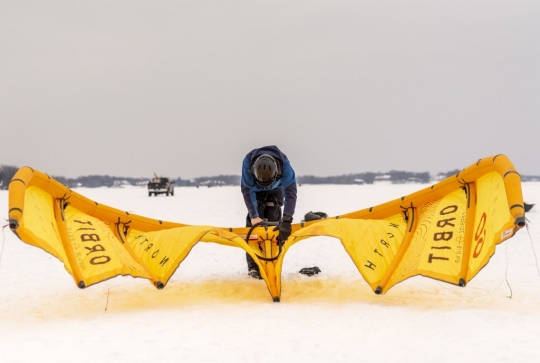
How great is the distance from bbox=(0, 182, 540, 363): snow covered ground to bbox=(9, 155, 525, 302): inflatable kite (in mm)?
343

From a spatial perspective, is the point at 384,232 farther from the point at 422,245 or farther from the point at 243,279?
the point at 243,279

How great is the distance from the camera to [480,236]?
4.73 m

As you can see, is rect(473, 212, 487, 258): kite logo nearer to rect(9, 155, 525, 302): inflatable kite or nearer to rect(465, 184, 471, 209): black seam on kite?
rect(9, 155, 525, 302): inflatable kite

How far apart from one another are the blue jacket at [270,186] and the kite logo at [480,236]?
89.4 inches

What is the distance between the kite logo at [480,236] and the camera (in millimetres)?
4648

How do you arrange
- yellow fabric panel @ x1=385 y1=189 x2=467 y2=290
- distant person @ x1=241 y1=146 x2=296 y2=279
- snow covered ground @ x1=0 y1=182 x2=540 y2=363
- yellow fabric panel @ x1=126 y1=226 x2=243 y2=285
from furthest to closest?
distant person @ x1=241 y1=146 x2=296 y2=279 → yellow fabric panel @ x1=126 y1=226 x2=243 y2=285 → yellow fabric panel @ x1=385 y1=189 x2=467 y2=290 → snow covered ground @ x1=0 y1=182 x2=540 y2=363

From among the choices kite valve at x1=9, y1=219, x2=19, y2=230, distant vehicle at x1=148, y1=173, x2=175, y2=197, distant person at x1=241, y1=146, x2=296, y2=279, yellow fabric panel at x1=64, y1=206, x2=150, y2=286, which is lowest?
distant vehicle at x1=148, y1=173, x2=175, y2=197

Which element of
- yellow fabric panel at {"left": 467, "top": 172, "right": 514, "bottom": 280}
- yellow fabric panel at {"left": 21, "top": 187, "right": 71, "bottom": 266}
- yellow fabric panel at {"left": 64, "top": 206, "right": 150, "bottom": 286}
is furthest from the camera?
yellow fabric panel at {"left": 64, "top": 206, "right": 150, "bottom": 286}

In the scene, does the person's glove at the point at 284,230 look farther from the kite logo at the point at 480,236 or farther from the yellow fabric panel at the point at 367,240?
the kite logo at the point at 480,236

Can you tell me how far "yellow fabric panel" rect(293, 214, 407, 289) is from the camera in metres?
5.16

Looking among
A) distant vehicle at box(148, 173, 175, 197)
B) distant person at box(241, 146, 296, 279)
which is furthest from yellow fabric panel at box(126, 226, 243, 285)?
distant vehicle at box(148, 173, 175, 197)

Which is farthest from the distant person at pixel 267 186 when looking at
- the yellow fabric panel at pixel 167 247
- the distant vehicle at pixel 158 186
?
the distant vehicle at pixel 158 186

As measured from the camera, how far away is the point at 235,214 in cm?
1647

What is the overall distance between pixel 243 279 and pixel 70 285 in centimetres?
218
